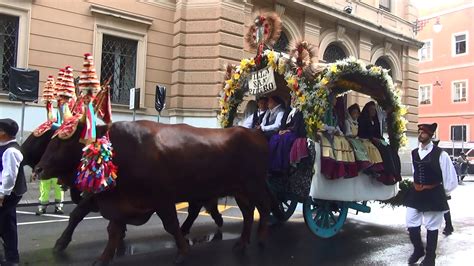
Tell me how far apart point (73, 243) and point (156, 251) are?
1236 millimetres

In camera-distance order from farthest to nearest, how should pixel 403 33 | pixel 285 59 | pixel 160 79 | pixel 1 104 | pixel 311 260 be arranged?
pixel 403 33
pixel 160 79
pixel 1 104
pixel 285 59
pixel 311 260

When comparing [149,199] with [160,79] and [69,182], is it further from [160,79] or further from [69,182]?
[160,79]

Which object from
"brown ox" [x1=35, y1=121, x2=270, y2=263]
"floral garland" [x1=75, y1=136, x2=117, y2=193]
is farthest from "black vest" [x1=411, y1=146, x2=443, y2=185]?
"floral garland" [x1=75, y1=136, x2=117, y2=193]

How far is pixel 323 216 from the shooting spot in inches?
294

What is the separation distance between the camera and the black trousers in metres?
5.11

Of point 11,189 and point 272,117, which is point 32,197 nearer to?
point 272,117

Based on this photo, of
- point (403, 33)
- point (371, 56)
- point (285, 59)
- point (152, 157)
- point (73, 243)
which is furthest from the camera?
point (403, 33)

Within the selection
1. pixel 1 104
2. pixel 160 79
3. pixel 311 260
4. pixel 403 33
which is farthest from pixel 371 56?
pixel 311 260

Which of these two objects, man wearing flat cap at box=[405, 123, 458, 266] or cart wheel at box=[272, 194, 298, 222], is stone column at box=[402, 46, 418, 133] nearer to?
cart wheel at box=[272, 194, 298, 222]

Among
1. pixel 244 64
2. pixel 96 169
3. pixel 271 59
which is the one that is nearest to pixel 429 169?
pixel 271 59

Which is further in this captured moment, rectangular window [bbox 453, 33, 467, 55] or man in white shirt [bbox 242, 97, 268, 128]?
rectangular window [bbox 453, 33, 467, 55]

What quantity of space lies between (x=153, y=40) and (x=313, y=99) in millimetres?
10733

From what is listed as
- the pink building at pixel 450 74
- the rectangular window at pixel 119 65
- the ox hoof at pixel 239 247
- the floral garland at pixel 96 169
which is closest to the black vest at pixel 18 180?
the floral garland at pixel 96 169

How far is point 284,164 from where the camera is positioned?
22.7 feet
